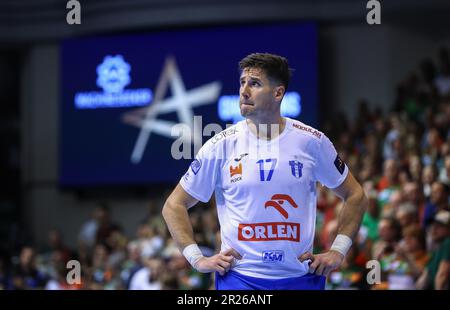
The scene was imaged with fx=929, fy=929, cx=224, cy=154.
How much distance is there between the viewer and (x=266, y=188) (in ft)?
15.4

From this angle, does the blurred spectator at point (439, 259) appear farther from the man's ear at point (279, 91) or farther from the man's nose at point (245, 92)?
the man's nose at point (245, 92)

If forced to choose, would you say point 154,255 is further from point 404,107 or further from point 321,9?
point 321,9

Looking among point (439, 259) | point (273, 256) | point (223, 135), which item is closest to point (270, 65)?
point (223, 135)

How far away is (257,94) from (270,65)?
170 millimetres

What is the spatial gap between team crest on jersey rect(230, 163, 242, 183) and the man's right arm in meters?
0.27

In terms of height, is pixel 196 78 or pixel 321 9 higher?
pixel 321 9

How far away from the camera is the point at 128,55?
1541 cm

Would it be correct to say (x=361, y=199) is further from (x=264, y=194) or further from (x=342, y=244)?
(x=264, y=194)

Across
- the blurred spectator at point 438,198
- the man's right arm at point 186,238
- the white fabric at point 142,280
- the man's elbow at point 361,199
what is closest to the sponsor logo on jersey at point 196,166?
the man's right arm at point 186,238

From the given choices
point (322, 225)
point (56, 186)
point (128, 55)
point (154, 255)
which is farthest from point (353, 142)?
point (56, 186)

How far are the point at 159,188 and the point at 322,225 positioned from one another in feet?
19.1

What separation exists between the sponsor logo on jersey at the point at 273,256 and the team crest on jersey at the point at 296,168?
0.40 meters

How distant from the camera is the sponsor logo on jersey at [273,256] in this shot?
4.68 m

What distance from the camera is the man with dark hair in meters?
4.70
